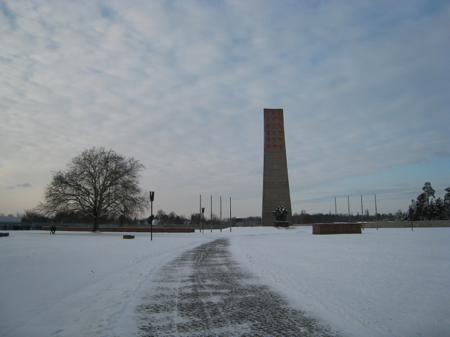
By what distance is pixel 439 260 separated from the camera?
1416cm

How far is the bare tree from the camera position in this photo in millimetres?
45375

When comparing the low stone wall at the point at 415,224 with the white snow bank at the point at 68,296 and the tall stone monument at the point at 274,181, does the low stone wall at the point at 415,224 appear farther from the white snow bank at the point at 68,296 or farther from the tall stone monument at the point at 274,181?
the white snow bank at the point at 68,296

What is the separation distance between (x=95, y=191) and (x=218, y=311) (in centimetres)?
4176

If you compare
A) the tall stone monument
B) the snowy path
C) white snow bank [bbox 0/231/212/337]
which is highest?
the tall stone monument

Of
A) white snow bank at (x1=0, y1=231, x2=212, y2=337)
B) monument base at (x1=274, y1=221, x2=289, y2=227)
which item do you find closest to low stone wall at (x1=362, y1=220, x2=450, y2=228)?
monument base at (x1=274, y1=221, x2=289, y2=227)

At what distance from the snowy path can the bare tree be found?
1437 inches

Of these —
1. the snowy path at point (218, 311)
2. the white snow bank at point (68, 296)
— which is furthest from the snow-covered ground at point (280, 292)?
the snowy path at point (218, 311)

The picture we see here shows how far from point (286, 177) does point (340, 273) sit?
214 feet

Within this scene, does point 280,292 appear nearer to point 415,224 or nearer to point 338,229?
point 338,229

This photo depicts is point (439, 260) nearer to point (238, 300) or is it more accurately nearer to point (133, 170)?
point (238, 300)

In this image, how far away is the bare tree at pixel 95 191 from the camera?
45.4 m

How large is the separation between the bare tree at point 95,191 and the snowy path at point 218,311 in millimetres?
36498

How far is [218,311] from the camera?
279 inches

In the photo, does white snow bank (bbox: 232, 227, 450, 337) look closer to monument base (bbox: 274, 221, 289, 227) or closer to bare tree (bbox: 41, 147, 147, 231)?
bare tree (bbox: 41, 147, 147, 231)
